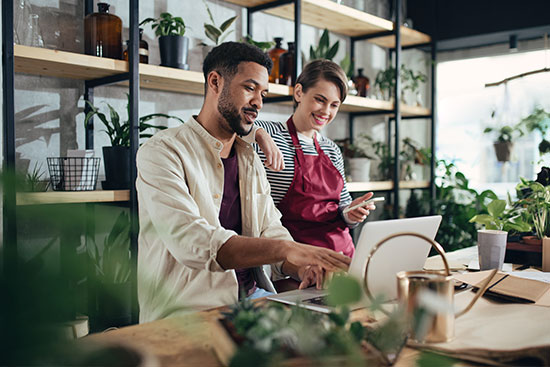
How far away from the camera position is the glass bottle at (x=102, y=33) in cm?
212

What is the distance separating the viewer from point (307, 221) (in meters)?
2.18

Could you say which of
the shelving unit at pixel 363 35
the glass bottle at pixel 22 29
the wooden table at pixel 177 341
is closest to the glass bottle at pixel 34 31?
the glass bottle at pixel 22 29

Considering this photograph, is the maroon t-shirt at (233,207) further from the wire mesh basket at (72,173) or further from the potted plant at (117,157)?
the wire mesh basket at (72,173)

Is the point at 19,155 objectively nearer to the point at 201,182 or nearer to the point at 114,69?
the point at 114,69

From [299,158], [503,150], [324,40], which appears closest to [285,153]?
[299,158]

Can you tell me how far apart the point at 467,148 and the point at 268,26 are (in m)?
2.18

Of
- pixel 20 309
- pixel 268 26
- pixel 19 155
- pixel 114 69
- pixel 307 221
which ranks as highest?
pixel 268 26

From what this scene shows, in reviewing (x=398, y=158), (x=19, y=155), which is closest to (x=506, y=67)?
(x=398, y=158)

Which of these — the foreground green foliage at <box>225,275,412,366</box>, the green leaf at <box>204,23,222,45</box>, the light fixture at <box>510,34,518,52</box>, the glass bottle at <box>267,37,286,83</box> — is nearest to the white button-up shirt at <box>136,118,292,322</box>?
the foreground green foliage at <box>225,275,412,366</box>

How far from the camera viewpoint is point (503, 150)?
3.88m

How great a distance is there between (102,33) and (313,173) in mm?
1134

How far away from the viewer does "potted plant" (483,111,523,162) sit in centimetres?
387

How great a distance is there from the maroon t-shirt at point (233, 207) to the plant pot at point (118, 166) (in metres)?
0.62

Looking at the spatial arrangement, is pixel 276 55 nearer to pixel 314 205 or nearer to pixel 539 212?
pixel 314 205
